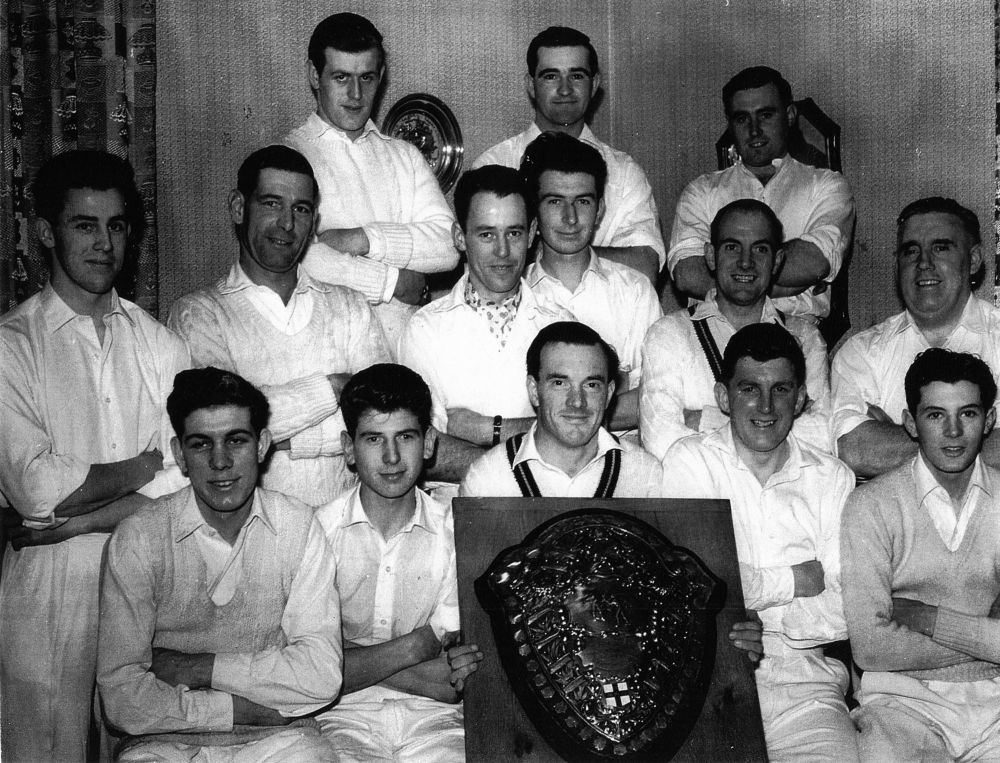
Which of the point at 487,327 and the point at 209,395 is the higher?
the point at 487,327

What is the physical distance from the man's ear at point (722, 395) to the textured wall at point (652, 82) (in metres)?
1.65

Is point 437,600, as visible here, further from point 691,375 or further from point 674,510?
point 691,375

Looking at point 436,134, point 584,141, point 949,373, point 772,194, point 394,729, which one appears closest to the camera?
point 394,729

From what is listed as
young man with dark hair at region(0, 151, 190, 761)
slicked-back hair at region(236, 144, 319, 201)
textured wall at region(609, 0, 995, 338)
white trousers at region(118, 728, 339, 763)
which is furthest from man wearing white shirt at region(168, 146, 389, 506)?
textured wall at region(609, 0, 995, 338)

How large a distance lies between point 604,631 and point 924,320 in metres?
1.86

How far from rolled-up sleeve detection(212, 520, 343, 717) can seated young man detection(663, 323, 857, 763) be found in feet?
3.46

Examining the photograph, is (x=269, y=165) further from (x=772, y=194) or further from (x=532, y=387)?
(x=772, y=194)

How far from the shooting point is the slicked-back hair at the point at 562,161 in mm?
4145

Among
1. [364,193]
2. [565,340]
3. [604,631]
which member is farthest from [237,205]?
[604,631]

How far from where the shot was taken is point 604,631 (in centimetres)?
292

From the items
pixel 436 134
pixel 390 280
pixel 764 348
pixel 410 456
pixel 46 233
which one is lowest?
pixel 410 456

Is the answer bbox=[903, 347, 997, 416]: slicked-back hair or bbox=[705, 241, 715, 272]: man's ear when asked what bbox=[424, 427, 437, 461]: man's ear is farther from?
bbox=[903, 347, 997, 416]: slicked-back hair

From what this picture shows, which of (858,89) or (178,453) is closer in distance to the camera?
(178,453)

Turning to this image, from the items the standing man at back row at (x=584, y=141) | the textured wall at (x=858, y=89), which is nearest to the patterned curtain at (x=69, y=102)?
the standing man at back row at (x=584, y=141)
